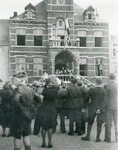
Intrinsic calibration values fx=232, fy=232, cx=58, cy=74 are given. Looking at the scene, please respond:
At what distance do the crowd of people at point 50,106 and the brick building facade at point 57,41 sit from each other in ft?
42.3

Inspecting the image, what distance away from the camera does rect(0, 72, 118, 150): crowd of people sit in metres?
4.45

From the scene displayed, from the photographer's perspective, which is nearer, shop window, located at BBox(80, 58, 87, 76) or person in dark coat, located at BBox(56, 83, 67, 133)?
person in dark coat, located at BBox(56, 83, 67, 133)

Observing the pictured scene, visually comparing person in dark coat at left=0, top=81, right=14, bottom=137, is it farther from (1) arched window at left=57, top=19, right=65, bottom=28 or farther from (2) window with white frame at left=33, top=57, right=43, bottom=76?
(1) arched window at left=57, top=19, right=65, bottom=28

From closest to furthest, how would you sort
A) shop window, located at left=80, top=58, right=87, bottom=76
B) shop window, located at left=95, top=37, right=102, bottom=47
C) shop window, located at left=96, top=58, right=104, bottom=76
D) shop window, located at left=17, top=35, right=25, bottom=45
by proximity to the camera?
shop window, located at left=17, top=35, right=25, bottom=45 → shop window, located at left=80, top=58, right=87, bottom=76 → shop window, located at left=96, top=58, right=104, bottom=76 → shop window, located at left=95, top=37, right=102, bottom=47

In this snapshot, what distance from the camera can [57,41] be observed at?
19.9m

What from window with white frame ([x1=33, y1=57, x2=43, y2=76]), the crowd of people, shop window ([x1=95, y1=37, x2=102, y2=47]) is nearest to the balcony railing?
window with white frame ([x1=33, y1=57, x2=43, y2=76])

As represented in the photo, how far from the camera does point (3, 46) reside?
843 inches

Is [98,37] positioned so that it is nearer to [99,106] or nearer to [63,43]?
[63,43]

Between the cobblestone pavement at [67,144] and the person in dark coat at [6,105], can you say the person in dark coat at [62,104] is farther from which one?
the person in dark coat at [6,105]

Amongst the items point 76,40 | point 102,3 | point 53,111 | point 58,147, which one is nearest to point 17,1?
point 102,3

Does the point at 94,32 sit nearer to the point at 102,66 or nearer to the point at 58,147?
the point at 102,66

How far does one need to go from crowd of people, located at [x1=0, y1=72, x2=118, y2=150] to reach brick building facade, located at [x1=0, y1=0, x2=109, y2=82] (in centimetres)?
1289

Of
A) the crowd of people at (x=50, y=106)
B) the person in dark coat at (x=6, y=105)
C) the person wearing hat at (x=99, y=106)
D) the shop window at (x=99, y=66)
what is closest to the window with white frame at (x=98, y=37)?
the shop window at (x=99, y=66)

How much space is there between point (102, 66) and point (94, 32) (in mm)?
3240
